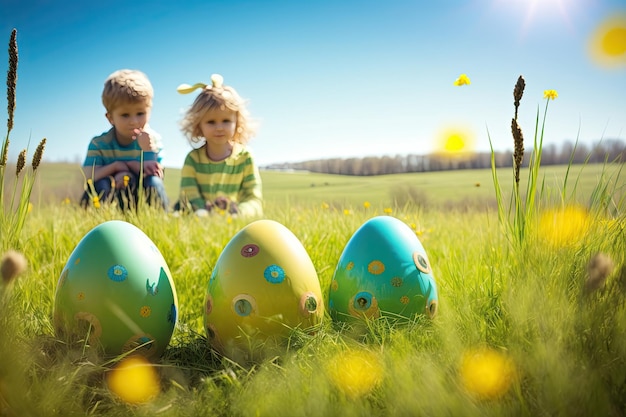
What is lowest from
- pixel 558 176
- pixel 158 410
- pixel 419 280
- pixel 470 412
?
pixel 158 410

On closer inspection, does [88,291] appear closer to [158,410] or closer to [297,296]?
[158,410]

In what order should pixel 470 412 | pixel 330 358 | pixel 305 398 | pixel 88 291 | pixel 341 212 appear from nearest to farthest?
pixel 470 412, pixel 305 398, pixel 330 358, pixel 88 291, pixel 341 212

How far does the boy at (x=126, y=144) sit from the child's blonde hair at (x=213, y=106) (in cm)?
32

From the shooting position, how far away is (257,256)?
1855mm

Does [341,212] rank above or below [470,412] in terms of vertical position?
above

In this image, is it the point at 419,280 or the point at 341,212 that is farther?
the point at 341,212

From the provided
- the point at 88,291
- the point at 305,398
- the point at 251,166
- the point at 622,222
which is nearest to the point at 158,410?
the point at 305,398

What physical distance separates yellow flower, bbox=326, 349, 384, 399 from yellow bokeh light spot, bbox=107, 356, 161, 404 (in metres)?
0.57

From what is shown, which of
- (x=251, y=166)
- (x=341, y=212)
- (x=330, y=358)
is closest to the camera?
(x=330, y=358)

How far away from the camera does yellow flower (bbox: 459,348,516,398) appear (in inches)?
50.1

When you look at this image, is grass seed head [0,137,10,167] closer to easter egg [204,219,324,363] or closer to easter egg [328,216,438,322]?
easter egg [204,219,324,363]

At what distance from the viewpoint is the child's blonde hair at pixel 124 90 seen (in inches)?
158

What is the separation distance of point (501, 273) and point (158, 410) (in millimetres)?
1266

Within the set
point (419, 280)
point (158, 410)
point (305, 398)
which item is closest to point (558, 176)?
point (419, 280)
